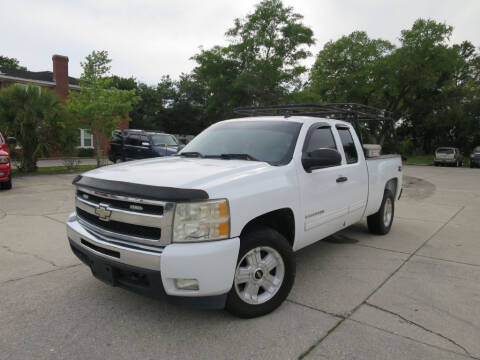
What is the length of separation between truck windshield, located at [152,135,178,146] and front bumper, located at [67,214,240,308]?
529 inches

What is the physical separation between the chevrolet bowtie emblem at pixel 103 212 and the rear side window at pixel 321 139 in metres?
2.07

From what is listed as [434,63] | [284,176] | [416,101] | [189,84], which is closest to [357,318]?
[284,176]

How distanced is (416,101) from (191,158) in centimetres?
4069

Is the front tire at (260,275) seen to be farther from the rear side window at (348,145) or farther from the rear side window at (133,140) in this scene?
the rear side window at (133,140)

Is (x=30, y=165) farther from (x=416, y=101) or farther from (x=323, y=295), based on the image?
(x=416, y=101)

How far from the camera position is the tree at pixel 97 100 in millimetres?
15984

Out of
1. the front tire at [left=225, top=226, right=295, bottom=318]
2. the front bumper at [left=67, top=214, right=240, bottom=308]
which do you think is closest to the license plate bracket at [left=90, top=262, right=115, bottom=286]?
the front bumper at [left=67, top=214, right=240, bottom=308]

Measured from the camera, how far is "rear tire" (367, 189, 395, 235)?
5.66 metres

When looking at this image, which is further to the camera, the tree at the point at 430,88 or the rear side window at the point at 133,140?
the tree at the point at 430,88

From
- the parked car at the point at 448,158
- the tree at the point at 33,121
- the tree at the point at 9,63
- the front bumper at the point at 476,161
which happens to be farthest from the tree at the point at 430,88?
the tree at the point at 9,63

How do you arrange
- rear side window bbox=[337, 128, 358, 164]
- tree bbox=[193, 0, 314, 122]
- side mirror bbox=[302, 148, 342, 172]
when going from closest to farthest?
1. side mirror bbox=[302, 148, 342, 172]
2. rear side window bbox=[337, 128, 358, 164]
3. tree bbox=[193, 0, 314, 122]

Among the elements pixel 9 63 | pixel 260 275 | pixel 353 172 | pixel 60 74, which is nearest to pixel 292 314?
pixel 260 275

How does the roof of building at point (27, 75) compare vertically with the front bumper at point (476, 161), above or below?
above

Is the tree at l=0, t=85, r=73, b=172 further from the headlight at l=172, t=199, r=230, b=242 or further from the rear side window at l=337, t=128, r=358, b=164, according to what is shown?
the headlight at l=172, t=199, r=230, b=242
